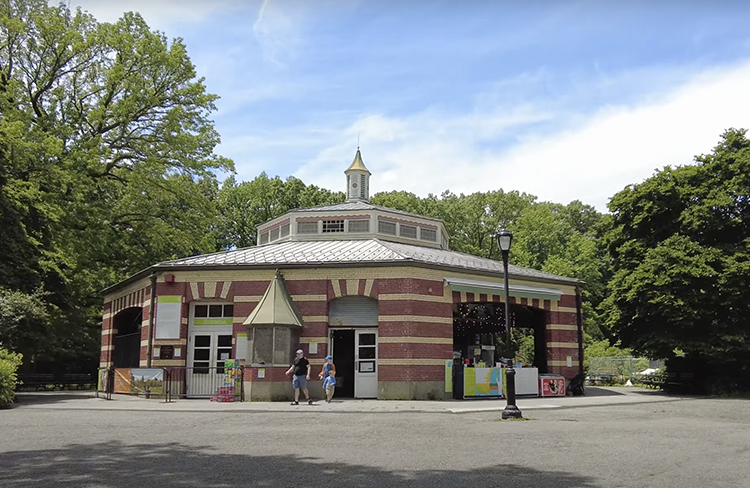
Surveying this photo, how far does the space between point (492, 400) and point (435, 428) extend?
8.95 metres

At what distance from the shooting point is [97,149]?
105 ft

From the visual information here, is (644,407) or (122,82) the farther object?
(122,82)

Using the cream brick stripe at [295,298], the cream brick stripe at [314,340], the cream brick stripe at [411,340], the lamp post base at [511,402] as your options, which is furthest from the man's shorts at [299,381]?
the lamp post base at [511,402]

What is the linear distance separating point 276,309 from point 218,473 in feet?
45.2

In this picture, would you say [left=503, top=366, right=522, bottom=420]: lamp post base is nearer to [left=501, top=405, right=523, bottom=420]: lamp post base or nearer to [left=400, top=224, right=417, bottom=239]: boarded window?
[left=501, top=405, right=523, bottom=420]: lamp post base

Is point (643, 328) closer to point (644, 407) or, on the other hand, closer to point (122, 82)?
point (644, 407)

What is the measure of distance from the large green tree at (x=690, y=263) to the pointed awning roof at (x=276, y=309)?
13.7 meters

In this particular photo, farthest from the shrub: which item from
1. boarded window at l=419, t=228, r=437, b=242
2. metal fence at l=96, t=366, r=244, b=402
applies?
boarded window at l=419, t=228, r=437, b=242

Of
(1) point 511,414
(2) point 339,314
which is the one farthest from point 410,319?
(1) point 511,414

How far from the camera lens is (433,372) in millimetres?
22203

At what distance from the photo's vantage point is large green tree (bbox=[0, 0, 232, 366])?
1205 inches

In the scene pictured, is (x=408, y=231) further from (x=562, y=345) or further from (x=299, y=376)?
(x=299, y=376)

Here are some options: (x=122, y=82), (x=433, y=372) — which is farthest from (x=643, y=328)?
(x=122, y=82)

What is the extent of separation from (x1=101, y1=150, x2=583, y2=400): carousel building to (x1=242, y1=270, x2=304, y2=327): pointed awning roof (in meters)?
0.04
